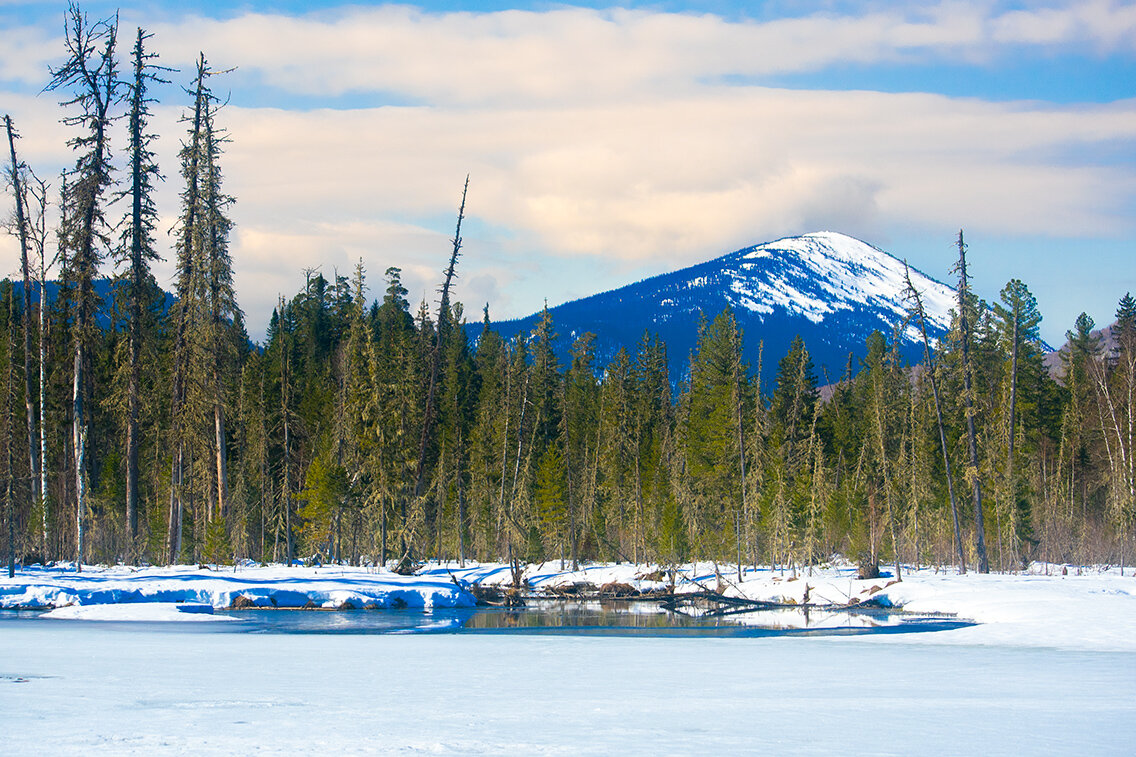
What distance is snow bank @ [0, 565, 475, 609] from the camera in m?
27.2

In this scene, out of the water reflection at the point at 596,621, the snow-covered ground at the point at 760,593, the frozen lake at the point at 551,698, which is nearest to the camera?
the frozen lake at the point at 551,698

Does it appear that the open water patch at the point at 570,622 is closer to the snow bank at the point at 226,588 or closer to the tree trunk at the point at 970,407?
the snow bank at the point at 226,588

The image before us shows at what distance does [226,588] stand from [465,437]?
110 feet

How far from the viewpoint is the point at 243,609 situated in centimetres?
2961

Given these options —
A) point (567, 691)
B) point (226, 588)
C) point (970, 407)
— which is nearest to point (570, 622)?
point (226, 588)

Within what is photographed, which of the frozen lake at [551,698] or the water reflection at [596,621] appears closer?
the frozen lake at [551,698]

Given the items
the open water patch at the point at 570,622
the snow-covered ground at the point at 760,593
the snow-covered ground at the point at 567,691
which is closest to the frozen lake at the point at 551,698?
the snow-covered ground at the point at 567,691

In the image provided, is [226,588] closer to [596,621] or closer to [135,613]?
[135,613]

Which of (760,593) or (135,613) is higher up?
(135,613)

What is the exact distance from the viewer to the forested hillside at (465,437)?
3528 centimetres

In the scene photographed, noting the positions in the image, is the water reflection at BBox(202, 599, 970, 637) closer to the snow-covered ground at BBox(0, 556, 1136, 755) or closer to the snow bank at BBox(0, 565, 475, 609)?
the snow bank at BBox(0, 565, 475, 609)

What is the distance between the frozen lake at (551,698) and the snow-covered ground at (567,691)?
44 mm

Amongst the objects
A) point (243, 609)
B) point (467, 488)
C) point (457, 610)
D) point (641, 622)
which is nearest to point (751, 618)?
point (641, 622)

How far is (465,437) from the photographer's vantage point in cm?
6312
